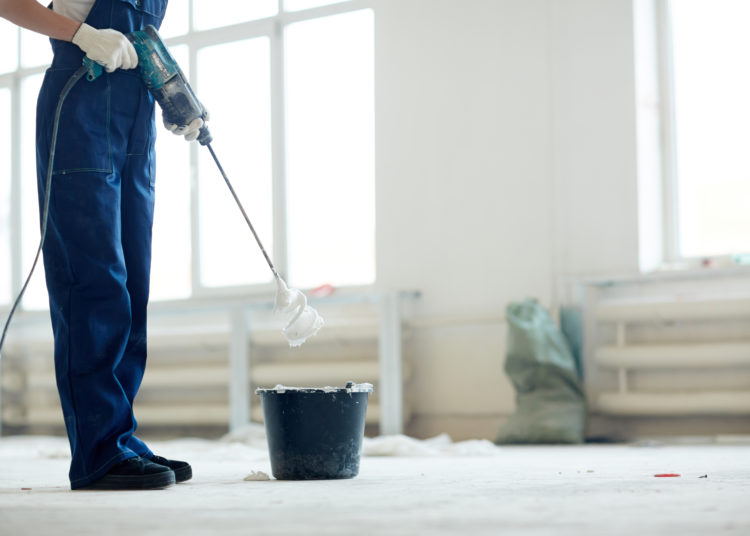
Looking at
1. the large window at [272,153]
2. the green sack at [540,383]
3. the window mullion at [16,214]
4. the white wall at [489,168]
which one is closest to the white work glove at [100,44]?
the green sack at [540,383]

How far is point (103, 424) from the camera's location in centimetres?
198

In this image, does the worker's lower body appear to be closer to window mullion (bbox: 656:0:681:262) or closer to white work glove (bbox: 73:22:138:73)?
white work glove (bbox: 73:22:138:73)

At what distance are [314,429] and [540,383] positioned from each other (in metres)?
1.89

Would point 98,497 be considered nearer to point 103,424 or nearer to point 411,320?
point 103,424

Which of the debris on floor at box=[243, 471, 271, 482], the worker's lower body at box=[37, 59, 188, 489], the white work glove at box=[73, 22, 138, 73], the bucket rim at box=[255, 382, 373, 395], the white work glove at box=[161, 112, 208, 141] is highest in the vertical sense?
the white work glove at box=[73, 22, 138, 73]

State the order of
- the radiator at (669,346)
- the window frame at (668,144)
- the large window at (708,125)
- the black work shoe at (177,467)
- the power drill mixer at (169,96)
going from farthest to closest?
the window frame at (668,144), the large window at (708,125), the radiator at (669,346), the black work shoe at (177,467), the power drill mixer at (169,96)

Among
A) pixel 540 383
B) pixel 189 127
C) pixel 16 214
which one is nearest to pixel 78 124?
pixel 189 127

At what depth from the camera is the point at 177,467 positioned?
2184mm

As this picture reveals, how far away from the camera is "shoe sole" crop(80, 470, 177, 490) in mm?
1943

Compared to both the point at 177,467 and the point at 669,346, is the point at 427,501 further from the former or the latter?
the point at 669,346

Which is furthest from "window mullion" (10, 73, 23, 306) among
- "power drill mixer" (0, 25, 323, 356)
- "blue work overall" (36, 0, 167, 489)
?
"blue work overall" (36, 0, 167, 489)

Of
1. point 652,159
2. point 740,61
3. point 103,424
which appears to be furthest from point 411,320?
point 103,424

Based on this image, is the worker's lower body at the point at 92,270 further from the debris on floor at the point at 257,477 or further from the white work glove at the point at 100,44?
the debris on floor at the point at 257,477

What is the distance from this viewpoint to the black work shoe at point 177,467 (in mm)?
2156
